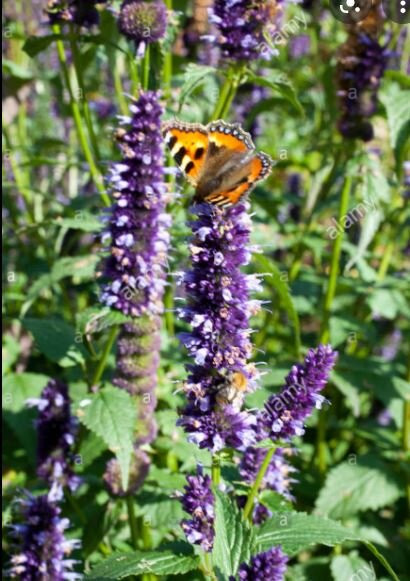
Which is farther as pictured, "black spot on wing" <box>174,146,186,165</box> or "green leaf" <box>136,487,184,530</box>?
"green leaf" <box>136,487,184,530</box>

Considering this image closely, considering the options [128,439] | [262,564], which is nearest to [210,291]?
[262,564]

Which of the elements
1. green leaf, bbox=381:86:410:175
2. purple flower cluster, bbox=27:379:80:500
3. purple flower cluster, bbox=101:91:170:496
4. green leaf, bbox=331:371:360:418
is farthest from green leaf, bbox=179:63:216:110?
green leaf, bbox=331:371:360:418

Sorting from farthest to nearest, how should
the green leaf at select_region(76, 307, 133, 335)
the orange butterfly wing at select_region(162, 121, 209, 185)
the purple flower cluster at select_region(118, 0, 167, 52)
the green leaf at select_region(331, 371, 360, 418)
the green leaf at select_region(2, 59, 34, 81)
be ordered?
the green leaf at select_region(2, 59, 34, 81) < the green leaf at select_region(331, 371, 360, 418) < the purple flower cluster at select_region(118, 0, 167, 52) < the green leaf at select_region(76, 307, 133, 335) < the orange butterfly wing at select_region(162, 121, 209, 185)

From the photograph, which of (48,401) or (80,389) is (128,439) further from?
(80,389)

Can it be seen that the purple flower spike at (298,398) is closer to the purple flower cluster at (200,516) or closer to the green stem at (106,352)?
the purple flower cluster at (200,516)

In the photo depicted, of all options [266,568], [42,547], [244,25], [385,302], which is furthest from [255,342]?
[266,568]

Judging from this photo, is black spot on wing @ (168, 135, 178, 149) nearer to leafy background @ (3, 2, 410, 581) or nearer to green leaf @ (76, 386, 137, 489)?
leafy background @ (3, 2, 410, 581)

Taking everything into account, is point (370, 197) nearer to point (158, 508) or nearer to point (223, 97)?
point (223, 97)
